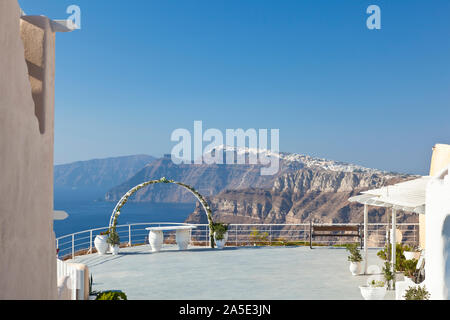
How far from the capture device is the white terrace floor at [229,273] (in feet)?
26.8

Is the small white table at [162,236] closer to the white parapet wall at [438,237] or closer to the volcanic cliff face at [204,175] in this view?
the white parapet wall at [438,237]

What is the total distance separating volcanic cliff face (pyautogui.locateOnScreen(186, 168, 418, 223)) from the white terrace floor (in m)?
51.9

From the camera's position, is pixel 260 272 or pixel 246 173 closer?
pixel 260 272

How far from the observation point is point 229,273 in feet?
32.2

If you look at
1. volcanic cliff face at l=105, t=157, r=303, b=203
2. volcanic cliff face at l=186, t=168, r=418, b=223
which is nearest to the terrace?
volcanic cliff face at l=186, t=168, r=418, b=223

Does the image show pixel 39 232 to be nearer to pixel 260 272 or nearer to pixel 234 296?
pixel 234 296

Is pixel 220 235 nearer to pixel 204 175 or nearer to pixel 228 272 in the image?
pixel 228 272

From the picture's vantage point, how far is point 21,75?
3984mm

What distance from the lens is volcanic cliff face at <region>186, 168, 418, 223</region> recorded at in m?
67.7

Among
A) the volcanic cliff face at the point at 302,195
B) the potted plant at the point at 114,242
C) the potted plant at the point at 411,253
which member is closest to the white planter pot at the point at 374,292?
the potted plant at the point at 411,253

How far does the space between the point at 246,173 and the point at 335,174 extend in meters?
42.3

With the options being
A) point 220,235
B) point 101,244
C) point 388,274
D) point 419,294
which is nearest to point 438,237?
point 419,294
